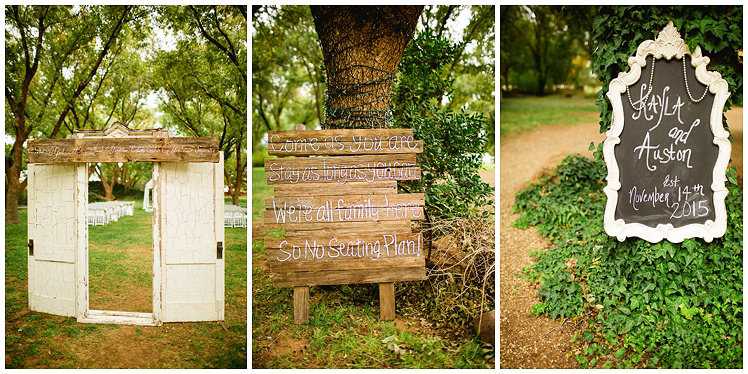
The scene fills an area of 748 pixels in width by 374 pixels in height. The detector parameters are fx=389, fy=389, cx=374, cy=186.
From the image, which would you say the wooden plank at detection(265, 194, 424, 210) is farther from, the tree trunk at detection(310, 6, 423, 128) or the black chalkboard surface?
the black chalkboard surface

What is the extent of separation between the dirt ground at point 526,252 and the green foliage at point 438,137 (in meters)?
0.81

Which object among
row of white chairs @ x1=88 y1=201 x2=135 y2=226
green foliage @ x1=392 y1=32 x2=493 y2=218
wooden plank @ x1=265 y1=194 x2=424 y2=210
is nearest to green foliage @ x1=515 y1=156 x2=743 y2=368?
green foliage @ x1=392 y1=32 x2=493 y2=218

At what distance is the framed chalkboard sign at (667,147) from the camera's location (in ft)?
10.0

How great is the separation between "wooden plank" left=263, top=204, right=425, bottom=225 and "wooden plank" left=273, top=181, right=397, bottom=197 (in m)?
0.11

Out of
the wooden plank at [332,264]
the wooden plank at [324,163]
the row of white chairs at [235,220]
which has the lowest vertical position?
the wooden plank at [332,264]

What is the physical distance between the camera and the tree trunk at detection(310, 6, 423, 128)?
3674 millimetres

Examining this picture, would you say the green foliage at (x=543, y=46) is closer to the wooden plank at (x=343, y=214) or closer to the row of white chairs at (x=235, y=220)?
the wooden plank at (x=343, y=214)

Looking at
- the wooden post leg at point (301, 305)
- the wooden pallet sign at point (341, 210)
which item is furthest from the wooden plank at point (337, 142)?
the wooden post leg at point (301, 305)

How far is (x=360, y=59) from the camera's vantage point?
371cm

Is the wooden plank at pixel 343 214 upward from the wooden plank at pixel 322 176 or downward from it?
downward

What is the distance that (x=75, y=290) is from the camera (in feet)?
11.0

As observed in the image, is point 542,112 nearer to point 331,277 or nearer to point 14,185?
point 331,277

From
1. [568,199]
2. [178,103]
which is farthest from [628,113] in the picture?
[178,103]
